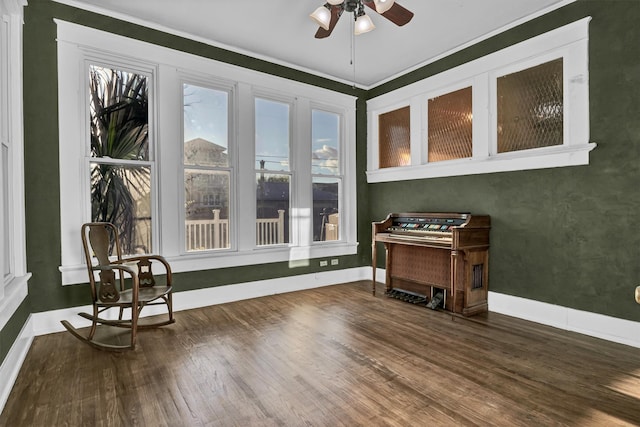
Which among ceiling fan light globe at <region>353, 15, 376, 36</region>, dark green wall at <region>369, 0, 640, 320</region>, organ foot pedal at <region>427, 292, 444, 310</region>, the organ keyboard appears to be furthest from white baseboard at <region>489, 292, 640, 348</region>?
ceiling fan light globe at <region>353, 15, 376, 36</region>

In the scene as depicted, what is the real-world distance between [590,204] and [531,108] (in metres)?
1.17

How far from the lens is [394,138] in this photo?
5.18m

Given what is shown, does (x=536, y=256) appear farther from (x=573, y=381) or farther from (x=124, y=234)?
(x=124, y=234)

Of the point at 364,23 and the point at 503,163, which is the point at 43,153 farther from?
the point at 503,163

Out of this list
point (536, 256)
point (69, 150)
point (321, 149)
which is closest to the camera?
point (69, 150)

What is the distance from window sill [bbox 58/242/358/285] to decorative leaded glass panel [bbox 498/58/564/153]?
2.67m

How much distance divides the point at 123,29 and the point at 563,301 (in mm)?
5316

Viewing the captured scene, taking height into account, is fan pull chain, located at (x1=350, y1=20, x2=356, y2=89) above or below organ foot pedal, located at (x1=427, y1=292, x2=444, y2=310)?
above

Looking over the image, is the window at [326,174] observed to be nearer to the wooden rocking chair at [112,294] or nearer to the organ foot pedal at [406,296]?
the organ foot pedal at [406,296]

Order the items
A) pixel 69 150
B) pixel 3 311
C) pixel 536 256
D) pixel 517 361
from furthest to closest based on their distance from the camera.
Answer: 1. pixel 536 256
2. pixel 69 150
3. pixel 517 361
4. pixel 3 311

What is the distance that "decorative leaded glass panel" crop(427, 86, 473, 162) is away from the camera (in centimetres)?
419

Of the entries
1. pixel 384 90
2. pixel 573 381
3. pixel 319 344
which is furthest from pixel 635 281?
pixel 384 90

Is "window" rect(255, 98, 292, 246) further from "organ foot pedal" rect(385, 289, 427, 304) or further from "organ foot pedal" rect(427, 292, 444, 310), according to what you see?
"organ foot pedal" rect(427, 292, 444, 310)

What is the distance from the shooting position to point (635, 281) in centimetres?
291
